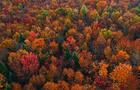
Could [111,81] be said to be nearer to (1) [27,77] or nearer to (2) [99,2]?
(1) [27,77]

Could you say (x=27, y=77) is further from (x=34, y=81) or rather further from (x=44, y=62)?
(x=44, y=62)

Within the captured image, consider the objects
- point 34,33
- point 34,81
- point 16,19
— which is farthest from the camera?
point 16,19

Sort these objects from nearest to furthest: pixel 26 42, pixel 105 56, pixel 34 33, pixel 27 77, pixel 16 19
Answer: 1. pixel 27 77
2. pixel 105 56
3. pixel 26 42
4. pixel 34 33
5. pixel 16 19

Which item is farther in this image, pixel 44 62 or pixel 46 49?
pixel 46 49

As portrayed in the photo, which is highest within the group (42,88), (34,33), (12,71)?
(34,33)

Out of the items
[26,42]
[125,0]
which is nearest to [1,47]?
[26,42]

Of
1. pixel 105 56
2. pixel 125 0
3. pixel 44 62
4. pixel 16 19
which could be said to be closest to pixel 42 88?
pixel 44 62

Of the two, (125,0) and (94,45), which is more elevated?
(125,0)
